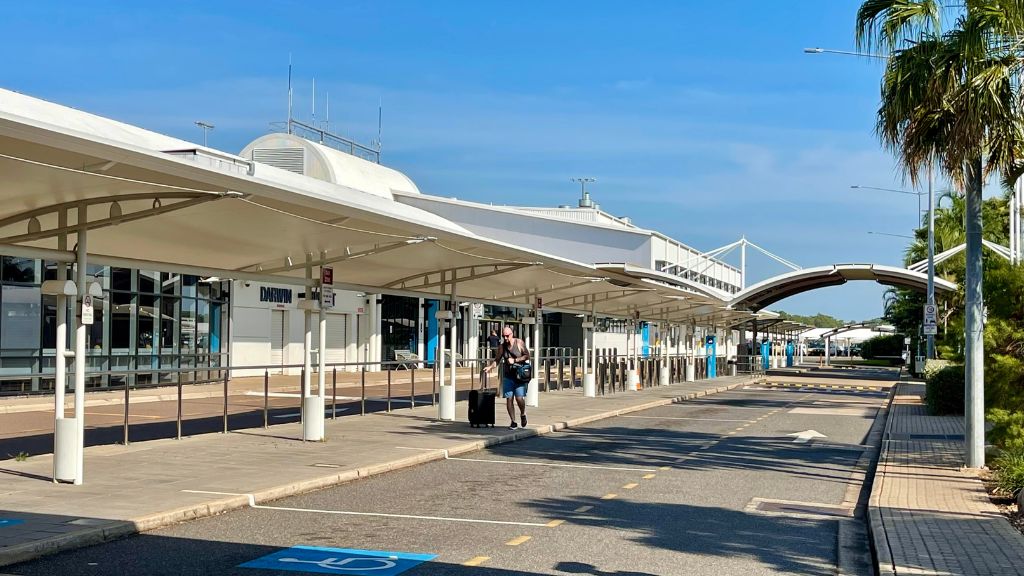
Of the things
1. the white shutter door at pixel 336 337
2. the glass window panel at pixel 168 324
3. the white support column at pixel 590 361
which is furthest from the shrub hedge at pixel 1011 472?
the white shutter door at pixel 336 337

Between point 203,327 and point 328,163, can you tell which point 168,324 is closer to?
point 203,327

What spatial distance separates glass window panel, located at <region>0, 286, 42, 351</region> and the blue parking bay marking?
2192 centimetres

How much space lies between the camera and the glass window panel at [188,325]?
3491 centimetres

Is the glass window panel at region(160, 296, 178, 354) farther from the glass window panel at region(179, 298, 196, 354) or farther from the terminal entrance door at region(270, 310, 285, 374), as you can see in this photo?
the terminal entrance door at region(270, 310, 285, 374)

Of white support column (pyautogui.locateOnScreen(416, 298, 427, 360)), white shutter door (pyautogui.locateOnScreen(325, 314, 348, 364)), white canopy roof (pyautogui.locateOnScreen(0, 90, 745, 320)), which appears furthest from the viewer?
white support column (pyautogui.locateOnScreen(416, 298, 427, 360))

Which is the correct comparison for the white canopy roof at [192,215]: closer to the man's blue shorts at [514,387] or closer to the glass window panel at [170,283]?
the man's blue shorts at [514,387]

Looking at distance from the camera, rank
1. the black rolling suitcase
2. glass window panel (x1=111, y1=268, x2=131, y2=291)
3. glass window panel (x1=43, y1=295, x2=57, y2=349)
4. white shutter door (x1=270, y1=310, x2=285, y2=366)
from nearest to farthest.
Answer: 1. the black rolling suitcase
2. glass window panel (x1=43, y1=295, x2=57, y2=349)
3. glass window panel (x1=111, y1=268, x2=131, y2=291)
4. white shutter door (x1=270, y1=310, x2=285, y2=366)

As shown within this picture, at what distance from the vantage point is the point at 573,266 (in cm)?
2314

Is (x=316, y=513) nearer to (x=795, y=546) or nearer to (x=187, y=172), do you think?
(x=187, y=172)

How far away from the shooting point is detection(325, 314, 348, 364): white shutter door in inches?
1859

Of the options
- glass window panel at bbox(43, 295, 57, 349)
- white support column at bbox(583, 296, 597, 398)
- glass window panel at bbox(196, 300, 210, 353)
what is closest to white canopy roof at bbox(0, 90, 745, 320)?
white support column at bbox(583, 296, 597, 398)

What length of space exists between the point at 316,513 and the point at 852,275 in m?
54.4

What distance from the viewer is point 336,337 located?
47562 mm

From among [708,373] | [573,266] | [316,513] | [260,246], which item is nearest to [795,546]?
[316,513]
